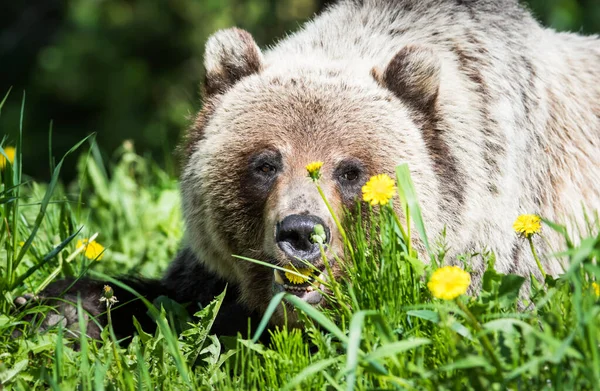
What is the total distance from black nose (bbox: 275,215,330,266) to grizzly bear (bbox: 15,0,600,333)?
0.16 m

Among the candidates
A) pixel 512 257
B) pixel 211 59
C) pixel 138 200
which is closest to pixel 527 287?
pixel 512 257

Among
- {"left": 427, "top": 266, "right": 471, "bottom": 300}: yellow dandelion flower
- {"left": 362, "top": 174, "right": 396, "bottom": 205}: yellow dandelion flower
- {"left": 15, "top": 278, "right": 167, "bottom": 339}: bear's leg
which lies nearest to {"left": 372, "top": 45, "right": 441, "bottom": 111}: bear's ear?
{"left": 362, "top": 174, "right": 396, "bottom": 205}: yellow dandelion flower

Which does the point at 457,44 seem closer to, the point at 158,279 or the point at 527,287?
the point at 527,287

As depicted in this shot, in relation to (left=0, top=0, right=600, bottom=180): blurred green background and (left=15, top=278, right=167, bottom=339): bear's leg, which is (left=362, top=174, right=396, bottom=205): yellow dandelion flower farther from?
(left=0, top=0, right=600, bottom=180): blurred green background

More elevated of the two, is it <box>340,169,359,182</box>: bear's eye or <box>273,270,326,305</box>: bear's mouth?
<box>340,169,359,182</box>: bear's eye

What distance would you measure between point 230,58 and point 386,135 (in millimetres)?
963

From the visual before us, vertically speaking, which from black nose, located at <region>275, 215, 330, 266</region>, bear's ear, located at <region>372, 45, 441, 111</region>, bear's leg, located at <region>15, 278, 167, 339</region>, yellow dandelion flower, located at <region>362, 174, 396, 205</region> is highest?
bear's ear, located at <region>372, 45, 441, 111</region>

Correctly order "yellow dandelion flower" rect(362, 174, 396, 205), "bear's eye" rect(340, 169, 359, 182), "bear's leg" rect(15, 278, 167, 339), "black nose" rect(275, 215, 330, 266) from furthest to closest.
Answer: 1. "bear's leg" rect(15, 278, 167, 339)
2. "bear's eye" rect(340, 169, 359, 182)
3. "black nose" rect(275, 215, 330, 266)
4. "yellow dandelion flower" rect(362, 174, 396, 205)

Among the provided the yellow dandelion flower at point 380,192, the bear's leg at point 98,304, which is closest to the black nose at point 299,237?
the yellow dandelion flower at point 380,192

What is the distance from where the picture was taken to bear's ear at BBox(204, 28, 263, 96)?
4.71 meters

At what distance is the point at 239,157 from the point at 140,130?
9911mm

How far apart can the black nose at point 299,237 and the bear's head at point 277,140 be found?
7.8 inches

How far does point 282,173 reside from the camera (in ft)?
13.8

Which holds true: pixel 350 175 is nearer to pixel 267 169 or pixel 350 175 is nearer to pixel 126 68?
pixel 267 169
